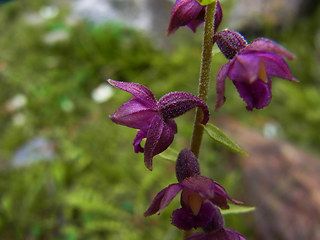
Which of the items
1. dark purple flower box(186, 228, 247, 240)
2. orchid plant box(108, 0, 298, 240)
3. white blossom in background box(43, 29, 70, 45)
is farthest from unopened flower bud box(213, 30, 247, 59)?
white blossom in background box(43, 29, 70, 45)

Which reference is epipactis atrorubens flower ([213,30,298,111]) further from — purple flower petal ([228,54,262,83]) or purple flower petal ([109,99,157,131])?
purple flower petal ([109,99,157,131])

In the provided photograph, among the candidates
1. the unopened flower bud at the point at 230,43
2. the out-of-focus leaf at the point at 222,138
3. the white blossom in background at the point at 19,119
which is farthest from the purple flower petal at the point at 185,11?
the white blossom in background at the point at 19,119

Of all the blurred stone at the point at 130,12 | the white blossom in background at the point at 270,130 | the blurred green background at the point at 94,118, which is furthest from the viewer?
the blurred stone at the point at 130,12

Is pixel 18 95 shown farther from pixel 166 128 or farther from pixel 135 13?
pixel 166 128

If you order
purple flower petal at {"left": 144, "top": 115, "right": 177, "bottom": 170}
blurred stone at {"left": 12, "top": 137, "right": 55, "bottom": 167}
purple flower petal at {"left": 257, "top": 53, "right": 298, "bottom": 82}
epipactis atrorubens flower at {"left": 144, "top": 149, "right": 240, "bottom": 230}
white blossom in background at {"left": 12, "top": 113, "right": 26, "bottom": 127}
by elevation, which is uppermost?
purple flower petal at {"left": 257, "top": 53, "right": 298, "bottom": 82}

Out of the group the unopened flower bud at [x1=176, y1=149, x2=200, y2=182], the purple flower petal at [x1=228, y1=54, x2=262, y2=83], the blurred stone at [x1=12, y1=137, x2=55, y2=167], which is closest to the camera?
the purple flower petal at [x1=228, y1=54, x2=262, y2=83]

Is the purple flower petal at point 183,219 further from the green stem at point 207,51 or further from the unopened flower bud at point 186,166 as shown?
the green stem at point 207,51

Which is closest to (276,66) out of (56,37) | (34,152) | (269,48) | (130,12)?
(269,48)
